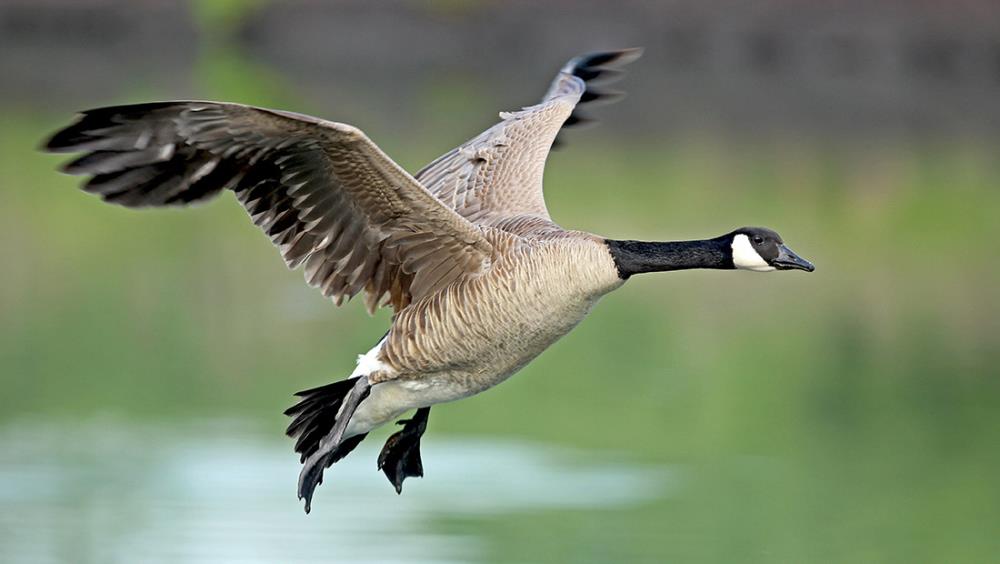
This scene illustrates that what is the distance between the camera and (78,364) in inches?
536

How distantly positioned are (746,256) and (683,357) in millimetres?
8182

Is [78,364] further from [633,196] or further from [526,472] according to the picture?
[633,196]

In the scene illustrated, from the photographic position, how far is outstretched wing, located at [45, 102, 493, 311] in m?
6.41

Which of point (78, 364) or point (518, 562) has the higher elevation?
point (78, 364)

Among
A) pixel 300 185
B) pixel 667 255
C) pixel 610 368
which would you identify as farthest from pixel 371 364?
pixel 610 368

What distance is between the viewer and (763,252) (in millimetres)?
6691

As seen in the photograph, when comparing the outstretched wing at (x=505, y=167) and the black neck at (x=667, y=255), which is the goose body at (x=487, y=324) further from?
the outstretched wing at (x=505, y=167)

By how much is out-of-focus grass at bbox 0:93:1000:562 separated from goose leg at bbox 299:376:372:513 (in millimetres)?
2981

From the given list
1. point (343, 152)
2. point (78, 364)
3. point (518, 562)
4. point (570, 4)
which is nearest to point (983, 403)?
point (518, 562)

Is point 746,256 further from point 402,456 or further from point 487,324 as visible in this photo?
point 402,456

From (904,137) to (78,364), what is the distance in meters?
17.1

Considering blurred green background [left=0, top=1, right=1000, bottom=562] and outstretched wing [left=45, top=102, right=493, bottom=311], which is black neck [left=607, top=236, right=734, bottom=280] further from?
blurred green background [left=0, top=1, right=1000, bottom=562]

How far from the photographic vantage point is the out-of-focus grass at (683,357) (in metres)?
11.1

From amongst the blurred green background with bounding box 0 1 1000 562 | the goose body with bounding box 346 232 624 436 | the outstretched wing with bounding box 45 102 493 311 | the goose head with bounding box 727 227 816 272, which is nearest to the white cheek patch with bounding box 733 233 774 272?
the goose head with bounding box 727 227 816 272
